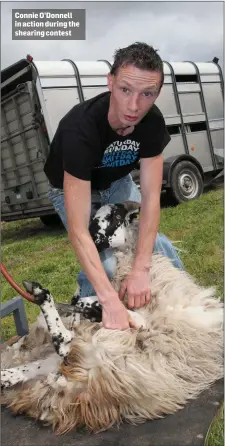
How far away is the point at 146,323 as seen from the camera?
1.87 metres

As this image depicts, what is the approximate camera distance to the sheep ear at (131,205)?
85.9 inches

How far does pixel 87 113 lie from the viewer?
1894 mm

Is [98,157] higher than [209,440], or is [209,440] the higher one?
[98,157]

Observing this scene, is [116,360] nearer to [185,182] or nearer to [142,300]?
[142,300]

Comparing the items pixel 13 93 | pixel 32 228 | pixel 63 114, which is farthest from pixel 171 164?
pixel 13 93

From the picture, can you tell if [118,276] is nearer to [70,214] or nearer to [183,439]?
[70,214]

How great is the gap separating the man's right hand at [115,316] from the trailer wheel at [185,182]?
4821 millimetres

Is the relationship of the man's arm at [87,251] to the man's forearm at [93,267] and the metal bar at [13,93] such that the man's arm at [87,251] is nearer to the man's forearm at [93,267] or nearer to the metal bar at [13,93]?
the man's forearm at [93,267]

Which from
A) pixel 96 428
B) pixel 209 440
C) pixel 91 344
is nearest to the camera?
pixel 209 440

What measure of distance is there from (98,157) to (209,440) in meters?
1.09

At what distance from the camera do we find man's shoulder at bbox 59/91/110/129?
6.18ft

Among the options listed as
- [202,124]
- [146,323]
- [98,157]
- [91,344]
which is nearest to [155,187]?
[98,157]

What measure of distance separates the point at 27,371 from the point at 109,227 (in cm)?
65

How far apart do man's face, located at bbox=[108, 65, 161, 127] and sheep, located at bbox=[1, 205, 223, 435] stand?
511 mm
